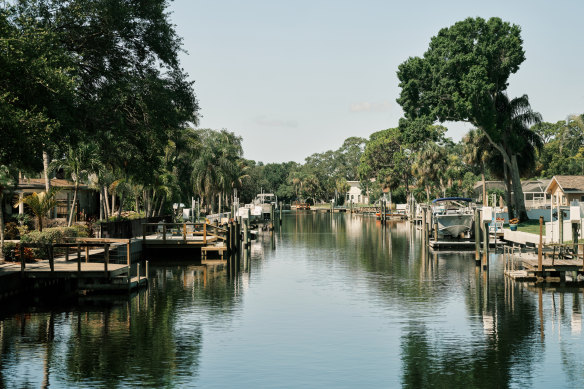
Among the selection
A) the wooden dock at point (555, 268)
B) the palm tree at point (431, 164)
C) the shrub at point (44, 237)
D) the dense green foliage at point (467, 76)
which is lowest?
the wooden dock at point (555, 268)

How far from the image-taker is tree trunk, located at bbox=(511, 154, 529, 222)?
65.1 metres

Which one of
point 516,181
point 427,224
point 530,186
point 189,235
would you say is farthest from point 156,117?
point 530,186

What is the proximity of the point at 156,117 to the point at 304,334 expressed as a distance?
15.7 metres

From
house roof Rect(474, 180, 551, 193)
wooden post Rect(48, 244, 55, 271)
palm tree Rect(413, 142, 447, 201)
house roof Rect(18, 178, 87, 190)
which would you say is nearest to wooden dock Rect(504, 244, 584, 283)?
wooden post Rect(48, 244, 55, 271)

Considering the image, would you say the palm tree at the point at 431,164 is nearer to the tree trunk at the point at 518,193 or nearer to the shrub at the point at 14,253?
the tree trunk at the point at 518,193

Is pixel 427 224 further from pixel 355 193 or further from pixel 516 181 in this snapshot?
pixel 355 193

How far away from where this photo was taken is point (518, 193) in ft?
218

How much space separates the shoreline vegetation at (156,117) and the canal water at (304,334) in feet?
21.8

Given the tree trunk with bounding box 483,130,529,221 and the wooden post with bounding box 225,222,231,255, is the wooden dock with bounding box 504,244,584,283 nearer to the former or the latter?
the wooden post with bounding box 225,222,231,255

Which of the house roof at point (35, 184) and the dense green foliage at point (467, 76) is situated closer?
the house roof at point (35, 184)

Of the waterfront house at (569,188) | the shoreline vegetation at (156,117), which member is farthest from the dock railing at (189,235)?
the waterfront house at (569,188)

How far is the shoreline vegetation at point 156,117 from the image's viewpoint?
24719 mm

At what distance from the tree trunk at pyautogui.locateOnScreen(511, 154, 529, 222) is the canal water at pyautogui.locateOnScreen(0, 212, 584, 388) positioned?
99.1 feet

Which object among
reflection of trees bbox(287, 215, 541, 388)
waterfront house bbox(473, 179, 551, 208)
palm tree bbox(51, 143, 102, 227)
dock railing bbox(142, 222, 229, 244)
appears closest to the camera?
reflection of trees bbox(287, 215, 541, 388)
